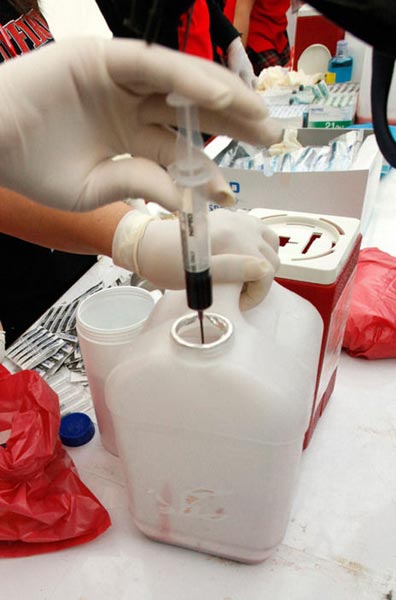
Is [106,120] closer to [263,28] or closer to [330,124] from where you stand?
[330,124]

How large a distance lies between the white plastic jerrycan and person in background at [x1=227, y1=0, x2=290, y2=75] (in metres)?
2.87

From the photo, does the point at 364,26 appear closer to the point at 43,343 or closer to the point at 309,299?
the point at 309,299

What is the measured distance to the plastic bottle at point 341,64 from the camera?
2033 millimetres

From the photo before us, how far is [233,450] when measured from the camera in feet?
1.62

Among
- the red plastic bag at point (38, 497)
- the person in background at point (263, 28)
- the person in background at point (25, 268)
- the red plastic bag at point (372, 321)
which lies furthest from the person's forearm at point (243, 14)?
the red plastic bag at point (38, 497)

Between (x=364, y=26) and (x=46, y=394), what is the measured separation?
602mm

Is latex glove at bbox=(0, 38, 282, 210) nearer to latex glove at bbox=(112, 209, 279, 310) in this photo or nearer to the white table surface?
latex glove at bbox=(112, 209, 279, 310)

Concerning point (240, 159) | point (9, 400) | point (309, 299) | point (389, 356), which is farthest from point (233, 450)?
point (240, 159)

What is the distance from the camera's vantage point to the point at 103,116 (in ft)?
1.47

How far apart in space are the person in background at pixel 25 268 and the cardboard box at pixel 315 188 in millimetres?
539

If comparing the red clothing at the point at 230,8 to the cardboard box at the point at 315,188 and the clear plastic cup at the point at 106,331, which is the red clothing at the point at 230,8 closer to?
the cardboard box at the point at 315,188

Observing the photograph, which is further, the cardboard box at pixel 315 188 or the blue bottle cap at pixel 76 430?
the cardboard box at pixel 315 188

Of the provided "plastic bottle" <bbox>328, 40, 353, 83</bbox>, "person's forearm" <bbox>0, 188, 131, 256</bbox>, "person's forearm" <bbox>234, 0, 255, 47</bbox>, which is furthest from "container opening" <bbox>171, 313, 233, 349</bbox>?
"person's forearm" <bbox>234, 0, 255, 47</bbox>

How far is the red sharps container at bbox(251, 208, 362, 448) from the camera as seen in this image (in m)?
0.61
